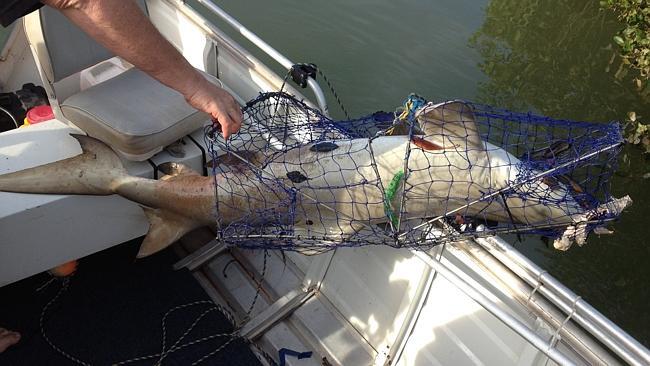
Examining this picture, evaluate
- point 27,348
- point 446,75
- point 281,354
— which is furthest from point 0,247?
point 446,75

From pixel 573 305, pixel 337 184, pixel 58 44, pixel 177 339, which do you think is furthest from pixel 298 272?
pixel 58 44

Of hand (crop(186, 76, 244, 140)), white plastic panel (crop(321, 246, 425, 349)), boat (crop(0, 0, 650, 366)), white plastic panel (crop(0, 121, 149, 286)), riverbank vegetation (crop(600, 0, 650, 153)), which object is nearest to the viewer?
hand (crop(186, 76, 244, 140))

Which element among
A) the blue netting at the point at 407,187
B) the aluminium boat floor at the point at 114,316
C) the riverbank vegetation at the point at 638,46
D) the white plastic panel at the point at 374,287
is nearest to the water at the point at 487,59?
the riverbank vegetation at the point at 638,46

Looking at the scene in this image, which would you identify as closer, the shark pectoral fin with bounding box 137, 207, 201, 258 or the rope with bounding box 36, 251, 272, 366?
the shark pectoral fin with bounding box 137, 207, 201, 258

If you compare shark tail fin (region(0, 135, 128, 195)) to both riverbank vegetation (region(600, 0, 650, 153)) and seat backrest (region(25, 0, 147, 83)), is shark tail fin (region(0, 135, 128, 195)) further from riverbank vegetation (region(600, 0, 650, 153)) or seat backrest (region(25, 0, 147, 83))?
riverbank vegetation (region(600, 0, 650, 153))

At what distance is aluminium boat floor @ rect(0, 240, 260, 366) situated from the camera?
11.2 ft

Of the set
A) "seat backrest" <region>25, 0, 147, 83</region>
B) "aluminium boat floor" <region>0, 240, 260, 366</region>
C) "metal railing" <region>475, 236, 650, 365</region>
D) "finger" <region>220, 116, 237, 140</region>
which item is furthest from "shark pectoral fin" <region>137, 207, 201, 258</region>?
"metal railing" <region>475, 236, 650, 365</region>

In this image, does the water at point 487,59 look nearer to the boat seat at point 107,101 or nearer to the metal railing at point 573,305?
the metal railing at point 573,305

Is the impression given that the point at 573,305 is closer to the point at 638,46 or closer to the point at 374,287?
the point at 374,287

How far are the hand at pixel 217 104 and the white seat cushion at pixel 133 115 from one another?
0.66m

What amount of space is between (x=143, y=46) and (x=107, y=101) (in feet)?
3.31

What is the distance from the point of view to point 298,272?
13.0 feet

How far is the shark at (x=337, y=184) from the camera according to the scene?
9.99 ft

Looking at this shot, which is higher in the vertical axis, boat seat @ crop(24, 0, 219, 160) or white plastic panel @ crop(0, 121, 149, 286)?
boat seat @ crop(24, 0, 219, 160)
